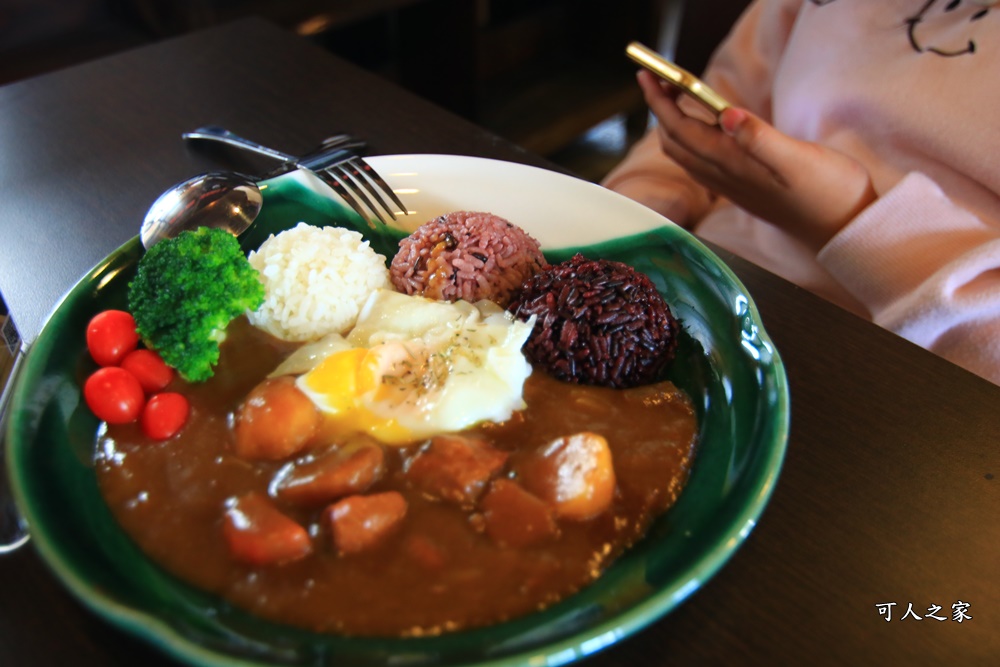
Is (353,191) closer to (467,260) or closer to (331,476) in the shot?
(467,260)

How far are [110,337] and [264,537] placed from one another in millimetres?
578

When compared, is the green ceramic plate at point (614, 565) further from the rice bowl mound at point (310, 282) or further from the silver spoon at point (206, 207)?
the rice bowl mound at point (310, 282)

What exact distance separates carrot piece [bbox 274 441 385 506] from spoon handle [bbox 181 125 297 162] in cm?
103

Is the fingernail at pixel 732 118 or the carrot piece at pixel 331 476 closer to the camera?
the carrot piece at pixel 331 476

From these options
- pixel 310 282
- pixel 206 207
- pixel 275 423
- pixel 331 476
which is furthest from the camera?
pixel 206 207

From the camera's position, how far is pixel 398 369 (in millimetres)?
1431

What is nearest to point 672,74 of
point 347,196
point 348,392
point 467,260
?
point 467,260

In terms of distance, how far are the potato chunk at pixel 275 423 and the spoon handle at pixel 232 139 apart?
87 cm

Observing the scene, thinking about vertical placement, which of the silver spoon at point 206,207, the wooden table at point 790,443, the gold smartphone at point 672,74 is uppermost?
the gold smartphone at point 672,74

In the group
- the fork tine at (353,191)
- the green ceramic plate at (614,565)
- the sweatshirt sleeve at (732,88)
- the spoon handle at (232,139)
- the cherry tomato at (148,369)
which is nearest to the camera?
the green ceramic plate at (614,565)

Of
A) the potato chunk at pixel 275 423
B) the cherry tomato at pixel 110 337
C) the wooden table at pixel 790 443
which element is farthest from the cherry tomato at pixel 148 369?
the wooden table at pixel 790 443

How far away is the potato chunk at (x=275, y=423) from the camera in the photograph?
4.26 feet

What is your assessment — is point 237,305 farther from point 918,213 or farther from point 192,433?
point 918,213

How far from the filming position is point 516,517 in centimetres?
115
